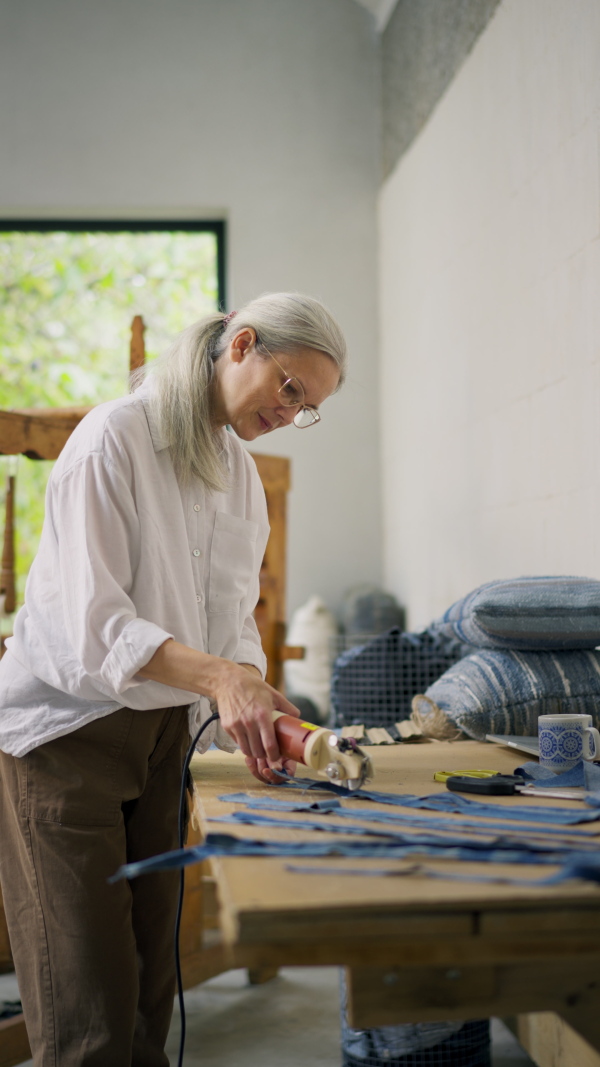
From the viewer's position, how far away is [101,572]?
1.25 m

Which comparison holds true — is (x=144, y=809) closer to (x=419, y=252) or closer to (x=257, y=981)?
(x=257, y=981)

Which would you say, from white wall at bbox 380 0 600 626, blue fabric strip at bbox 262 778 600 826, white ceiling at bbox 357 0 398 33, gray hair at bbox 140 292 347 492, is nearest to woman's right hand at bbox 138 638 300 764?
blue fabric strip at bbox 262 778 600 826

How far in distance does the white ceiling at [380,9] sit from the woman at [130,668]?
337 cm

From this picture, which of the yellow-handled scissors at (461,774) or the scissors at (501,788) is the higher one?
the scissors at (501,788)

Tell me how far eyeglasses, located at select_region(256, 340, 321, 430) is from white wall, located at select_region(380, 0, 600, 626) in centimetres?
87

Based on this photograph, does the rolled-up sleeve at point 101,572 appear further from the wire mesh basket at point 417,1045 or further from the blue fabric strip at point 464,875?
the wire mesh basket at point 417,1045

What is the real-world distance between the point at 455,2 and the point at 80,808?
10.1 ft

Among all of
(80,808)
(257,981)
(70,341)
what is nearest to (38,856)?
(80,808)

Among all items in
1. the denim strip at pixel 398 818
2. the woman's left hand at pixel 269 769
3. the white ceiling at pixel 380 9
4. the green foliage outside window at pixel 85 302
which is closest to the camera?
the denim strip at pixel 398 818

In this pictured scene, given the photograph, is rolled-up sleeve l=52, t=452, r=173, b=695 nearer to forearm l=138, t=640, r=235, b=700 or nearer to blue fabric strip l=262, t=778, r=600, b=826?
forearm l=138, t=640, r=235, b=700

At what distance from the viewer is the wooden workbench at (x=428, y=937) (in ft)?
2.53

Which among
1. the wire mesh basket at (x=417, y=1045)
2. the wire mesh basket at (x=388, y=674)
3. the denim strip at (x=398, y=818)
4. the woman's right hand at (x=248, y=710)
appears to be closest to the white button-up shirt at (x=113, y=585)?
the woman's right hand at (x=248, y=710)

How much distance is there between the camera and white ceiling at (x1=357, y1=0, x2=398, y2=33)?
13.8ft

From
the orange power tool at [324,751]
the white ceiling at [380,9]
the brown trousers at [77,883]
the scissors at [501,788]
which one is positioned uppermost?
the white ceiling at [380,9]
